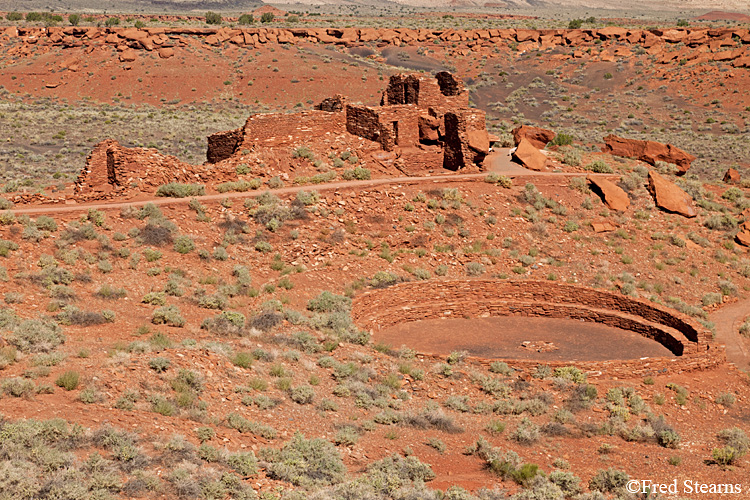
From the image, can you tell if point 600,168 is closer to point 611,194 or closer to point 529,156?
point 611,194

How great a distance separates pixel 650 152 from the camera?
36.1 m

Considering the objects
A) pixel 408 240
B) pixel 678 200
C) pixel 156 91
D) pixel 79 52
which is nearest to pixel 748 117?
pixel 678 200

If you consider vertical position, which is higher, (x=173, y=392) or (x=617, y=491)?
(x=173, y=392)

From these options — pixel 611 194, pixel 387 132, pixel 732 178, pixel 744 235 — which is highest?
pixel 387 132

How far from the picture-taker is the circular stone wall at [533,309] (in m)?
20.3

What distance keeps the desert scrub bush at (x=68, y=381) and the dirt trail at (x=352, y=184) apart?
32.0 ft

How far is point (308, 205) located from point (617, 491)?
14.8m

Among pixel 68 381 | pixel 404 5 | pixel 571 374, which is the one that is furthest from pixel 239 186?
pixel 404 5

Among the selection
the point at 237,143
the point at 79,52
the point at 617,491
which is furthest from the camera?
the point at 79,52

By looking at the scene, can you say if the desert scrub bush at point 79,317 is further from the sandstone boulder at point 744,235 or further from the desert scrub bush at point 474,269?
the sandstone boulder at point 744,235

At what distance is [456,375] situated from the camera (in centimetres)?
1684

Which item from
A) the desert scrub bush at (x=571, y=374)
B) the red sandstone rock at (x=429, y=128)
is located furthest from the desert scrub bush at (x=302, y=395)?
the red sandstone rock at (x=429, y=128)

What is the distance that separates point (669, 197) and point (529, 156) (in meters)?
5.87

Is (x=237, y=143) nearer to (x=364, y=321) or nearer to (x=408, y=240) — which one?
(x=408, y=240)
